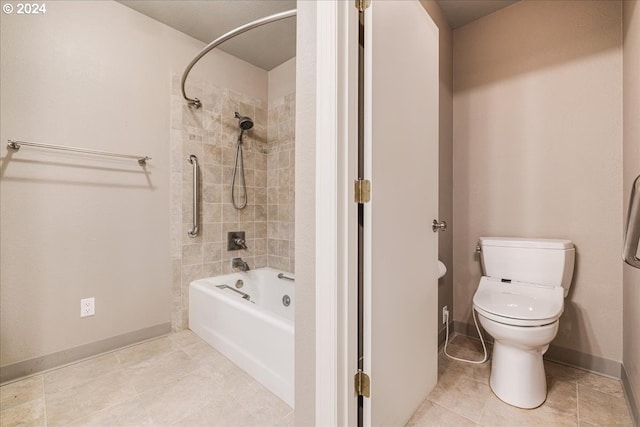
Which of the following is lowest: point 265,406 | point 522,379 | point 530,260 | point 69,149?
point 265,406

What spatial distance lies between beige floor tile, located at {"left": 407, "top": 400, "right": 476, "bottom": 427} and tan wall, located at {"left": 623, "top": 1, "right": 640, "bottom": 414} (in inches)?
29.1

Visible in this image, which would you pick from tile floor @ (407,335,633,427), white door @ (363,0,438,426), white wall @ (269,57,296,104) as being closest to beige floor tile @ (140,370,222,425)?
white door @ (363,0,438,426)

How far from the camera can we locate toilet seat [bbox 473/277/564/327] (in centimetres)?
129

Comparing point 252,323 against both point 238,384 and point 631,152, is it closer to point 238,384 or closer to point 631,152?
point 238,384

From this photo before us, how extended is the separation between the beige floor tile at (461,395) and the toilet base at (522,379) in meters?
0.10

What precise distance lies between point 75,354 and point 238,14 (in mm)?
2519

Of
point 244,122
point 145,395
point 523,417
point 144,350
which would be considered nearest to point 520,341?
point 523,417

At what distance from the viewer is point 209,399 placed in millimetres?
1394

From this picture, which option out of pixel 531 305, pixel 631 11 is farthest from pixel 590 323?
pixel 631 11

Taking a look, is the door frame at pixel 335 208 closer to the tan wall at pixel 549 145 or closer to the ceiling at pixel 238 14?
the ceiling at pixel 238 14

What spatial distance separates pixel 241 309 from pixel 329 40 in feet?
4.85

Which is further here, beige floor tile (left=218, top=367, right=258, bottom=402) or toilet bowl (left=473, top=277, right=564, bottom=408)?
beige floor tile (left=218, top=367, right=258, bottom=402)

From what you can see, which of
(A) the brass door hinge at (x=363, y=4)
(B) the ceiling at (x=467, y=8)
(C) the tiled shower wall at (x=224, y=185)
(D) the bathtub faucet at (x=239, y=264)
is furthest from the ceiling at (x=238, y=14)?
(D) the bathtub faucet at (x=239, y=264)

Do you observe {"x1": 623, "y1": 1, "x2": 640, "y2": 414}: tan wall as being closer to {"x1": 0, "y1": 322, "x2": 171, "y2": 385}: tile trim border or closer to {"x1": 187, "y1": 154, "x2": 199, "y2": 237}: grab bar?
{"x1": 187, "y1": 154, "x2": 199, "y2": 237}: grab bar
